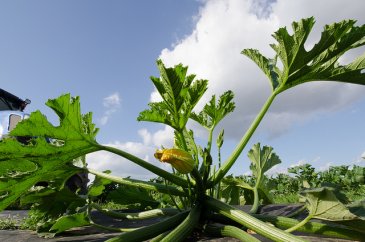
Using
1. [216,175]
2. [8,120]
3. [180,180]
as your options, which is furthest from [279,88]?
[8,120]

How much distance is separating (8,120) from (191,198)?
8843mm

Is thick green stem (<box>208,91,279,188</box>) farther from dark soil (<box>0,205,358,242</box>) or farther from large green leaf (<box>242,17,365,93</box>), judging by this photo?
dark soil (<box>0,205,358,242</box>)

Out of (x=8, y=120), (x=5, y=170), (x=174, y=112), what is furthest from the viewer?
(x=8, y=120)

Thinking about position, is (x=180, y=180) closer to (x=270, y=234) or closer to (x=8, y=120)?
(x=270, y=234)

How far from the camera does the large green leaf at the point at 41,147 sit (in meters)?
2.39

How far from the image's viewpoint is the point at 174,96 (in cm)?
282

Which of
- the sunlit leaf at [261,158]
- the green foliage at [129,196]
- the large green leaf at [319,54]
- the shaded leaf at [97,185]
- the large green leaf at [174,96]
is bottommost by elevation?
the green foliage at [129,196]

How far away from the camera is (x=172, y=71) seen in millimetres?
2719

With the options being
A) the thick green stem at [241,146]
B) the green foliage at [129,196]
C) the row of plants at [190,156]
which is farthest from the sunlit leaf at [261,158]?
the green foliage at [129,196]

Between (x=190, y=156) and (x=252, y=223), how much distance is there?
57 cm

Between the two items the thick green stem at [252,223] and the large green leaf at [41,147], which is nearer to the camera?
the thick green stem at [252,223]

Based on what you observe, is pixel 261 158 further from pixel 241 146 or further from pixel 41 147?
pixel 41 147

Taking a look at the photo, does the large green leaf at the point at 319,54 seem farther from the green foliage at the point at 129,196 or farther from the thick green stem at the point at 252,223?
the green foliage at the point at 129,196

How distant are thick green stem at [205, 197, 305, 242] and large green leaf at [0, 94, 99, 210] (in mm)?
901
